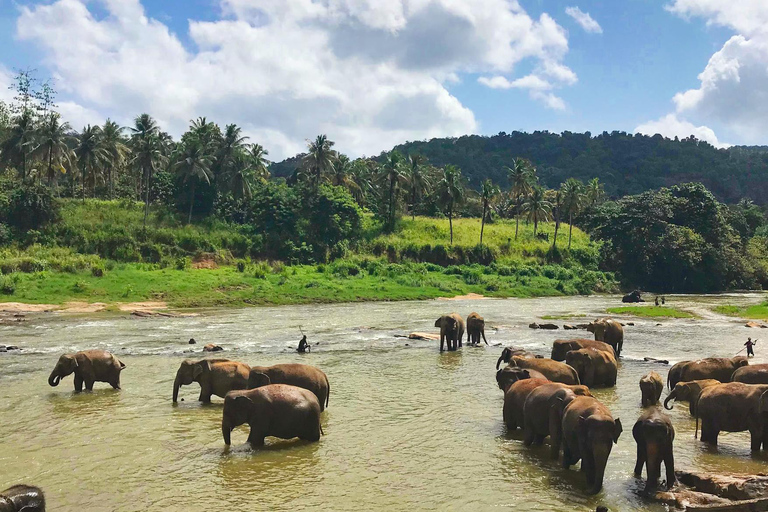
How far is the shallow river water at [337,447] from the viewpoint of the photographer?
9.72 m

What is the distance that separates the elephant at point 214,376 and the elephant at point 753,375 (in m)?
11.1

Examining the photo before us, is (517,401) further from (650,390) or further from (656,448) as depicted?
(650,390)

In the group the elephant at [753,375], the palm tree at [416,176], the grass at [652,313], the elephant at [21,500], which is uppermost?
the palm tree at [416,176]

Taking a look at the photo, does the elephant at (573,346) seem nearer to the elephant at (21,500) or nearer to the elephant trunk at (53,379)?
the elephant trunk at (53,379)

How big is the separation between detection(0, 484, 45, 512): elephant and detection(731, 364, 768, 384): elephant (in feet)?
44.1

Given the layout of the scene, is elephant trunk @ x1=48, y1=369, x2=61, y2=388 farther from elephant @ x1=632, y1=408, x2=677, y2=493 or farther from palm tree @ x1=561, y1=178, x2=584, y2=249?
palm tree @ x1=561, y1=178, x2=584, y2=249

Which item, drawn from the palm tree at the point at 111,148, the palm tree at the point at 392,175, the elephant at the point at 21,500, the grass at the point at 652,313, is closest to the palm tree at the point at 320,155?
the palm tree at the point at 392,175

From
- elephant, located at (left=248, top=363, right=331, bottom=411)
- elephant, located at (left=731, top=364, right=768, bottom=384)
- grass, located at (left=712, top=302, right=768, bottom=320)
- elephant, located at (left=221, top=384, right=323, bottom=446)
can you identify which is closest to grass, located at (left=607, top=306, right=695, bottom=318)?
grass, located at (left=712, top=302, right=768, bottom=320)

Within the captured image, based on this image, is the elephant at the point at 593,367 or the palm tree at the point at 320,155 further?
the palm tree at the point at 320,155

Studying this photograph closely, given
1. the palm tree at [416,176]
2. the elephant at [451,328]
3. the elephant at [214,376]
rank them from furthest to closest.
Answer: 1. the palm tree at [416,176]
2. the elephant at [451,328]
3. the elephant at [214,376]

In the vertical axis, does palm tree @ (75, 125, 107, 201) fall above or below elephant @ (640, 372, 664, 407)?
above

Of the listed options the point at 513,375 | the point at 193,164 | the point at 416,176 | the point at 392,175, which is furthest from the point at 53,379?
the point at 416,176

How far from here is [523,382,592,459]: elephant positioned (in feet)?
36.0

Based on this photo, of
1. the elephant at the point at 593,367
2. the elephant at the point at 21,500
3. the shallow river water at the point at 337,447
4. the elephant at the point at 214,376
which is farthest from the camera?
the elephant at the point at 593,367
